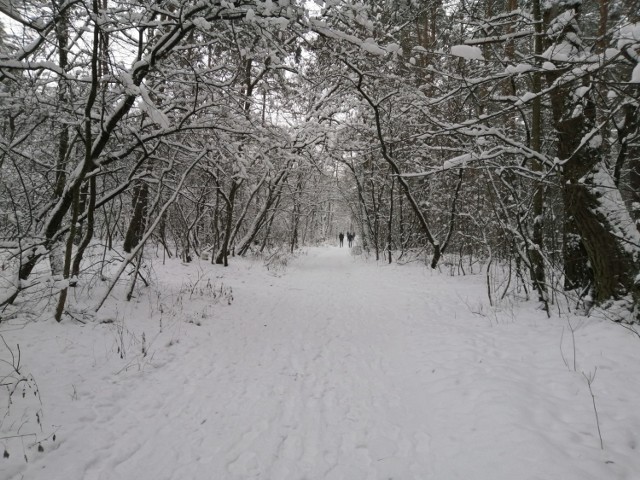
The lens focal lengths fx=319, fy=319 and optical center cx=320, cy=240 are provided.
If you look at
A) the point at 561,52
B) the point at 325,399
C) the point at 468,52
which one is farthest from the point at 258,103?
the point at 325,399

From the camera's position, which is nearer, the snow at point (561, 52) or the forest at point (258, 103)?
the snow at point (561, 52)

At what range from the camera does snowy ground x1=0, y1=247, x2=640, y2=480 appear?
2562 mm

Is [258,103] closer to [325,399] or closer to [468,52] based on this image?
[468,52]

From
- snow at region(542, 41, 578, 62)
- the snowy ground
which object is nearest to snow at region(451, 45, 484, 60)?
snow at region(542, 41, 578, 62)

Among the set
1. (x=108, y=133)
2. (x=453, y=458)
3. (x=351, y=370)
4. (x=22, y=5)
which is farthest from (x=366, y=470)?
(x=22, y=5)

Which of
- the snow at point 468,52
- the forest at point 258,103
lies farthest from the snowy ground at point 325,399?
the snow at point 468,52

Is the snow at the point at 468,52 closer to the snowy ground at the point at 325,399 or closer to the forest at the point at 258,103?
the forest at the point at 258,103

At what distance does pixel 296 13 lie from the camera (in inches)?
144

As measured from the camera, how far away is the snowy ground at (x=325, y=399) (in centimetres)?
256

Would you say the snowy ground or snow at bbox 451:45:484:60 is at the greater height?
snow at bbox 451:45:484:60

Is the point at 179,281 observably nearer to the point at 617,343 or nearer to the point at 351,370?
the point at 351,370

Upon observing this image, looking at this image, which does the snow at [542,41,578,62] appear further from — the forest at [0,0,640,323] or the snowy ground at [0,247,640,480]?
the snowy ground at [0,247,640,480]

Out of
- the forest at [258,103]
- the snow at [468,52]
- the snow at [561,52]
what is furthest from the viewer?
the forest at [258,103]

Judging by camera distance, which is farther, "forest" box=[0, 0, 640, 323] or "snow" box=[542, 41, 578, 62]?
"forest" box=[0, 0, 640, 323]
